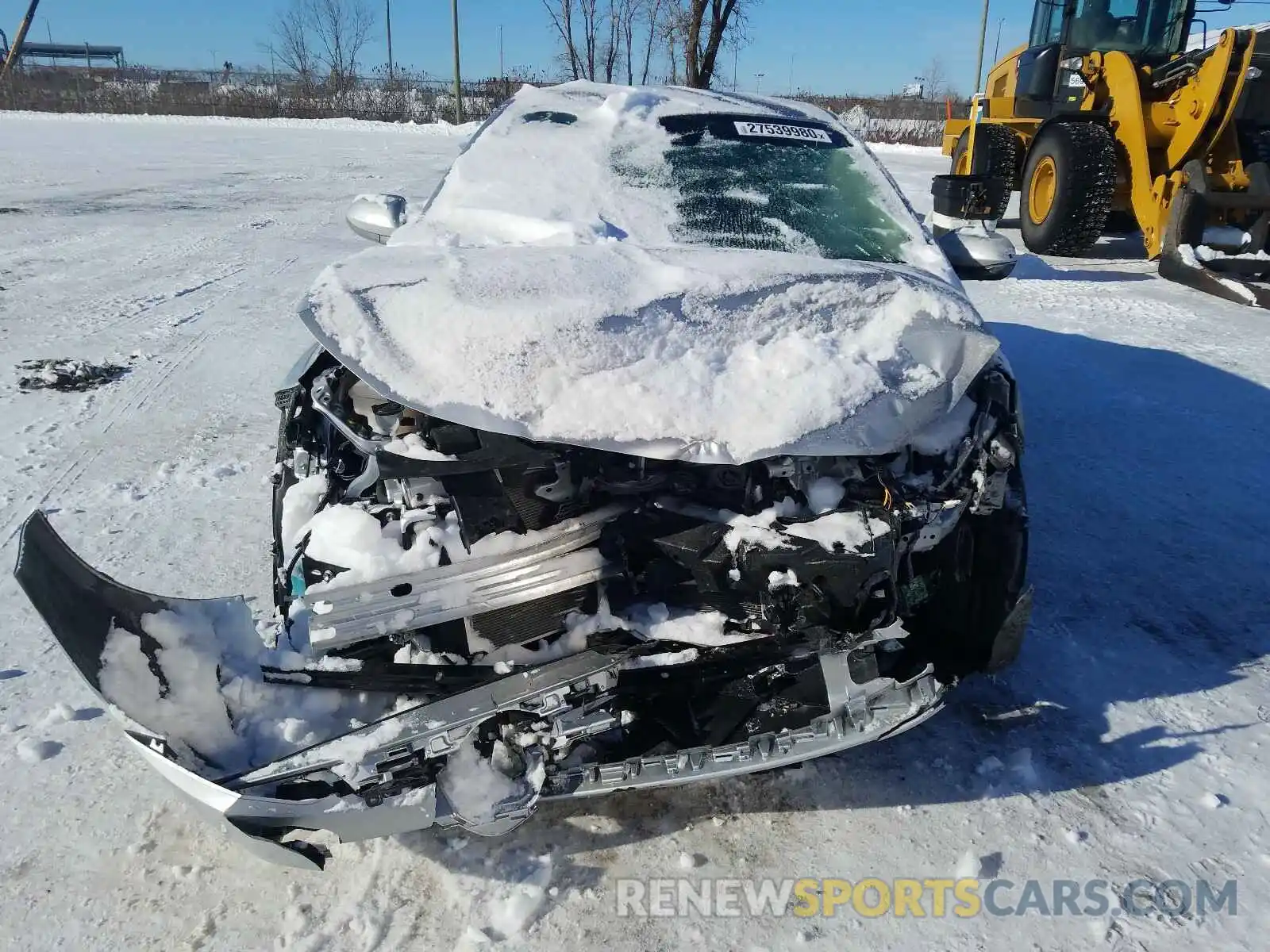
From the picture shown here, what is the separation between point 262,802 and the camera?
1.98m

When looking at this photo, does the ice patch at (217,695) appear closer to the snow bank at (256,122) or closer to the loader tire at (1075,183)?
the loader tire at (1075,183)

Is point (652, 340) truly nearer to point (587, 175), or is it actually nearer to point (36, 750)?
point (587, 175)

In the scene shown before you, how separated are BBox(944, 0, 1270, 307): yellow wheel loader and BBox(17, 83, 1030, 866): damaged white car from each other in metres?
7.26

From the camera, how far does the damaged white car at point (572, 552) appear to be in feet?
6.91

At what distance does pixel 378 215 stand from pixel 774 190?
67.8 inches

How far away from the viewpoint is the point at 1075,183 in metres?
8.70

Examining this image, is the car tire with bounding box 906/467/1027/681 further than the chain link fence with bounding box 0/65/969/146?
No

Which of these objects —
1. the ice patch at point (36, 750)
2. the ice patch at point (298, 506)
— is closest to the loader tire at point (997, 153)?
the ice patch at point (298, 506)

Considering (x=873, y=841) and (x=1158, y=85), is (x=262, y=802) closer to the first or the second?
(x=873, y=841)

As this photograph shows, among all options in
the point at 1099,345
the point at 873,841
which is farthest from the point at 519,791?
the point at 1099,345

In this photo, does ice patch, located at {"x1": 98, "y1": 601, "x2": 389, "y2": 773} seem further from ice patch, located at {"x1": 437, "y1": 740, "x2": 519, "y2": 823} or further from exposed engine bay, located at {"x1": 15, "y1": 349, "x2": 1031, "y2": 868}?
ice patch, located at {"x1": 437, "y1": 740, "x2": 519, "y2": 823}

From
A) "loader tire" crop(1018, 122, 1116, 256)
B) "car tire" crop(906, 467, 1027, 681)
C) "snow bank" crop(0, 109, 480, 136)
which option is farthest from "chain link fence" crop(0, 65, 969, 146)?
"car tire" crop(906, 467, 1027, 681)

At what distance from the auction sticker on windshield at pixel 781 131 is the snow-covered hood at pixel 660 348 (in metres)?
1.45

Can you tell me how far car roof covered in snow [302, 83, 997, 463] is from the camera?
2107mm
